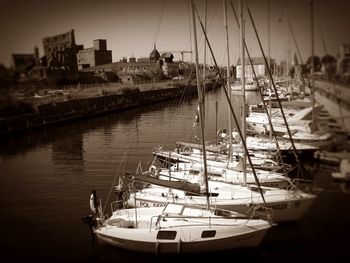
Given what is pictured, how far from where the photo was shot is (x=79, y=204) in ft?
31.6

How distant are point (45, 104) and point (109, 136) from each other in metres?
4.36

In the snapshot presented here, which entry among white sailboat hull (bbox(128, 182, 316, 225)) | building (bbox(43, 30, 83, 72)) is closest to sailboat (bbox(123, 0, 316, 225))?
white sailboat hull (bbox(128, 182, 316, 225))

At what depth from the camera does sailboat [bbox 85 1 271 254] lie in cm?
648

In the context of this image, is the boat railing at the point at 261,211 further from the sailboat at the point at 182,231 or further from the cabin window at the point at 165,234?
the cabin window at the point at 165,234

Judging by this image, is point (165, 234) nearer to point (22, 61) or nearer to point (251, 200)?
point (251, 200)

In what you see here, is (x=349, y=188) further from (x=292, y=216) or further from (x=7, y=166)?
(x=7, y=166)

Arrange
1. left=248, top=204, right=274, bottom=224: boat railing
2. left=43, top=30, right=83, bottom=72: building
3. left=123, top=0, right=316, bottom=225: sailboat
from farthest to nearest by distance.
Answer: left=43, top=30, right=83, bottom=72: building, left=123, top=0, right=316, bottom=225: sailboat, left=248, top=204, right=274, bottom=224: boat railing

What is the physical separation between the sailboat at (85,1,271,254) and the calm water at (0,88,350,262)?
257 mm

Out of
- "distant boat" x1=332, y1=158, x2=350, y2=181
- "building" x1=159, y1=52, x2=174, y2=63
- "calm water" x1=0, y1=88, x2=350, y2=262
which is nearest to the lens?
"calm water" x1=0, y1=88, x2=350, y2=262

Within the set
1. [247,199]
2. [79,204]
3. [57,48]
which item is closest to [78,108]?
[57,48]

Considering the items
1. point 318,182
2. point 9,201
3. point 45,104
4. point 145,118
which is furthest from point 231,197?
point 145,118

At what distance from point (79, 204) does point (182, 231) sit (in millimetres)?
4101

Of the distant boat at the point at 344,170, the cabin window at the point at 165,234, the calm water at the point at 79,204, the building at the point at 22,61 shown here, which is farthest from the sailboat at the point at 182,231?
the building at the point at 22,61

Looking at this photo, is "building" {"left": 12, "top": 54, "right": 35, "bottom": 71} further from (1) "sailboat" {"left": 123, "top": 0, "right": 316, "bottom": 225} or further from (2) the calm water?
(1) "sailboat" {"left": 123, "top": 0, "right": 316, "bottom": 225}
